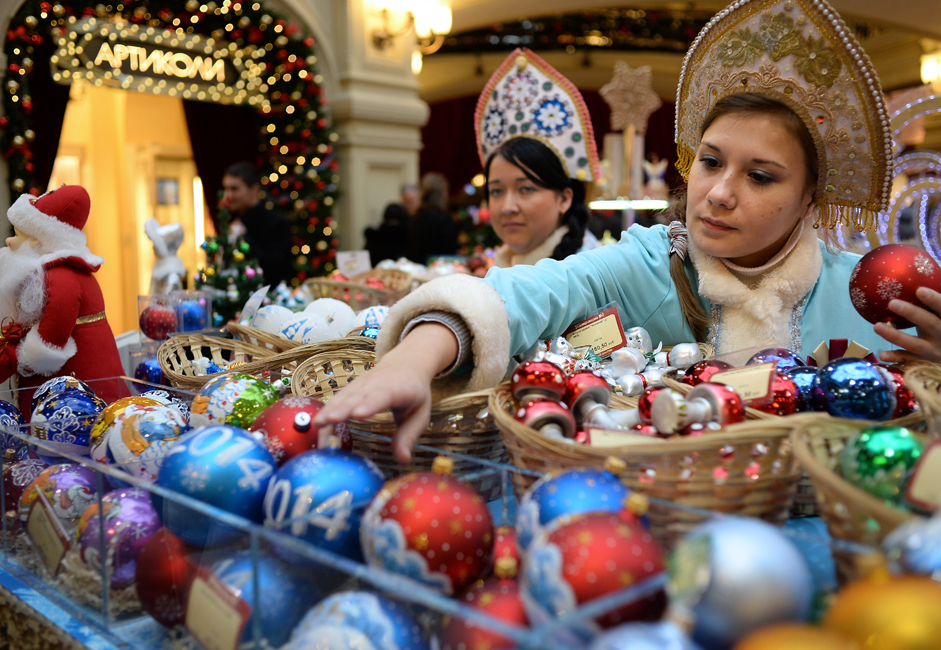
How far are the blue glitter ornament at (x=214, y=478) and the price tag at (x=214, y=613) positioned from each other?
0.05 metres

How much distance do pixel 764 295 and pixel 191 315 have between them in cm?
170

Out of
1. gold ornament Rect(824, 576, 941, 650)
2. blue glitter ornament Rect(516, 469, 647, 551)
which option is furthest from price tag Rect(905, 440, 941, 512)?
blue glitter ornament Rect(516, 469, 647, 551)

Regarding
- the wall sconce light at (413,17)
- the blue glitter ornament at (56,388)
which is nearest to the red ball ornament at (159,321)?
the blue glitter ornament at (56,388)

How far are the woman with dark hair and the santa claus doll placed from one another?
4.41 ft

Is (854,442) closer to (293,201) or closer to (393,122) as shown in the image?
(293,201)

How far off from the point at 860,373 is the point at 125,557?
99 centimetres

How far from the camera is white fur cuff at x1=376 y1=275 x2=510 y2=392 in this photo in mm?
1112

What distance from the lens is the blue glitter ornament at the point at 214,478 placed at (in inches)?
33.0

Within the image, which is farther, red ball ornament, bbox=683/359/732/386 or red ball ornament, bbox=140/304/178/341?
red ball ornament, bbox=140/304/178/341

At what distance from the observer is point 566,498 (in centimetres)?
72

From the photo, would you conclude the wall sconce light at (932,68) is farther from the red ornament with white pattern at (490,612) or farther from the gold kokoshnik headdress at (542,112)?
the red ornament with white pattern at (490,612)

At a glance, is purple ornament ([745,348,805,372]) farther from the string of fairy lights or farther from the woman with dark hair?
the string of fairy lights

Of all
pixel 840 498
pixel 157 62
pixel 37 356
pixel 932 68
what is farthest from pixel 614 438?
pixel 932 68

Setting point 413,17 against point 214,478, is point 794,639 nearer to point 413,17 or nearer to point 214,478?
point 214,478
